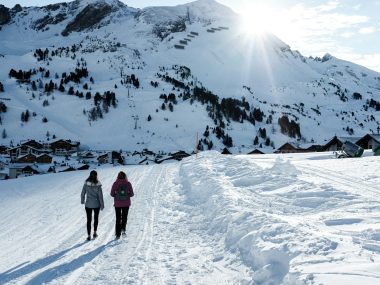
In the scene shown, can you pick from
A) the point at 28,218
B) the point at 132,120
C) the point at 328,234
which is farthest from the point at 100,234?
the point at 132,120

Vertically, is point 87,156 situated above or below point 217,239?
below

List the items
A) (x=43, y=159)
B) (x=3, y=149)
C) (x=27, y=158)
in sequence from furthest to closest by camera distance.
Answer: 1. (x=3, y=149)
2. (x=43, y=159)
3. (x=27, y=158)

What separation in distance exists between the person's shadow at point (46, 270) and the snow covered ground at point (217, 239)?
21 millimetres

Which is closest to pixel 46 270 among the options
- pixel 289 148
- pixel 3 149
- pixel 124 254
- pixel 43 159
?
pixel 124 254

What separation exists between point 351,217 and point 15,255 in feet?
27.1

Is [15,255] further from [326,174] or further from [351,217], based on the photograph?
[326,174]

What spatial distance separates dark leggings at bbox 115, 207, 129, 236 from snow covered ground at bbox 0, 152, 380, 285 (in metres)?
0.30

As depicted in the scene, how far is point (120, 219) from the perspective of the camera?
443 inches

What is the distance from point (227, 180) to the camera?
19469 millimetres

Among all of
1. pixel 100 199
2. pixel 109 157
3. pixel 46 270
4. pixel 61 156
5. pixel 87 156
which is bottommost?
pixel 61 156

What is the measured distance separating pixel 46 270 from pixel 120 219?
310cm

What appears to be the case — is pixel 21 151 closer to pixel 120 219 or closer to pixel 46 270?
pixel 120 219

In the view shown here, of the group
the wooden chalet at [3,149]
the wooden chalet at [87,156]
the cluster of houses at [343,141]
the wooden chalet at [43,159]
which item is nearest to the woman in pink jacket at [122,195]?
the cluster of houses at [343,141]

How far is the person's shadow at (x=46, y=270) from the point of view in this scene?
7871 mm
